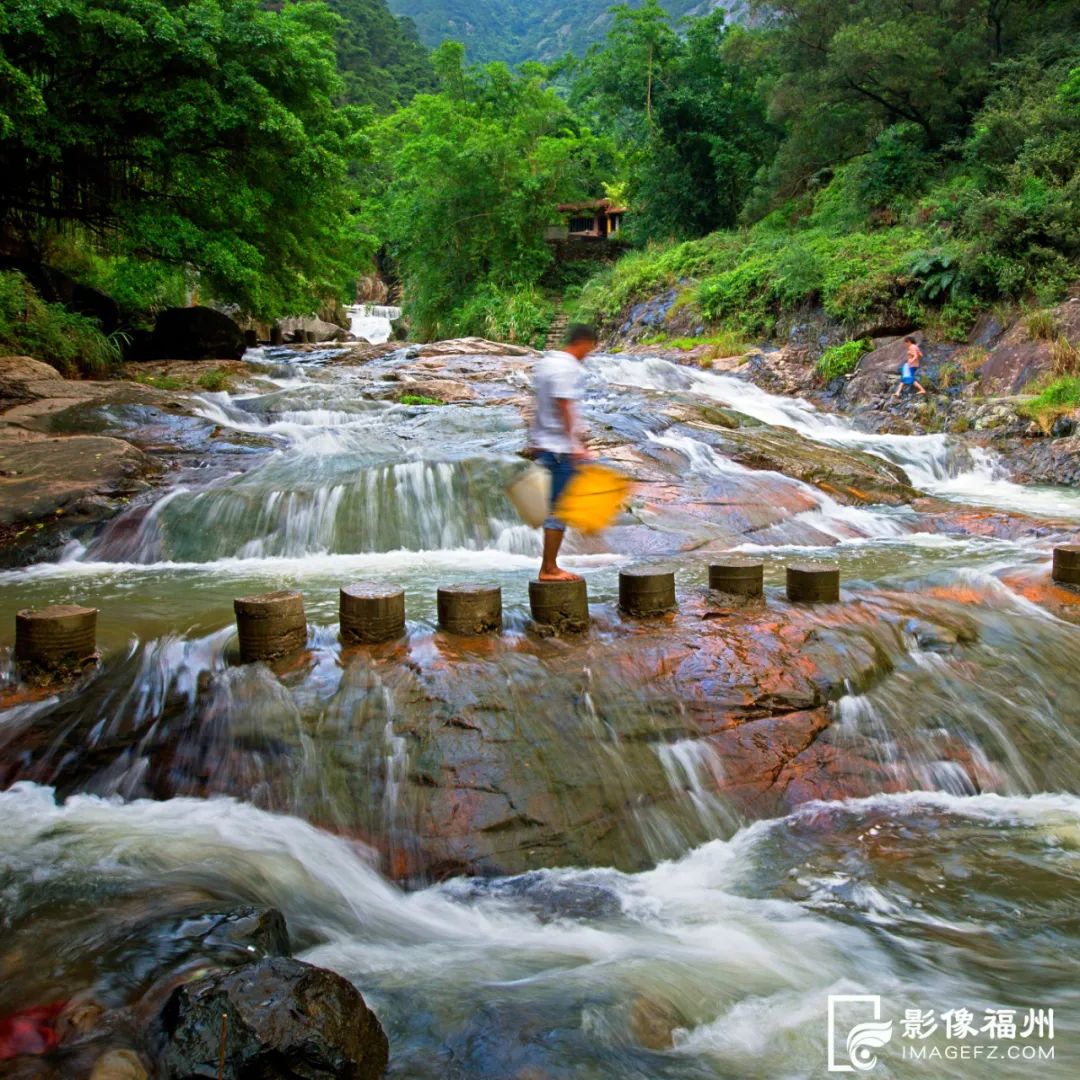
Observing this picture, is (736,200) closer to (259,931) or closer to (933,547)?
(933,547)

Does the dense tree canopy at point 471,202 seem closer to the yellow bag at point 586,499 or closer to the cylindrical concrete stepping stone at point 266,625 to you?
the yellow bag at point 586,499

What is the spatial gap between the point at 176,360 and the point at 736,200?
22289mm

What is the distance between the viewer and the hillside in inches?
3888

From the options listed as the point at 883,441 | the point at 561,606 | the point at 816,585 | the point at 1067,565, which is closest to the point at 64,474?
the point at 561,606

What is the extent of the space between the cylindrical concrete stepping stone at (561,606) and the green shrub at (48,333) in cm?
1199

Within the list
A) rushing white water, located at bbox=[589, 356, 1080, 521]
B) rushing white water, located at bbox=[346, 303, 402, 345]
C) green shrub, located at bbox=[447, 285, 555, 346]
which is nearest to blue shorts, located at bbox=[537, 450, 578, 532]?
rushing white water, located at bbox=[589, 356, 1080, 521]

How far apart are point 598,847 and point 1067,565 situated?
4114 mm

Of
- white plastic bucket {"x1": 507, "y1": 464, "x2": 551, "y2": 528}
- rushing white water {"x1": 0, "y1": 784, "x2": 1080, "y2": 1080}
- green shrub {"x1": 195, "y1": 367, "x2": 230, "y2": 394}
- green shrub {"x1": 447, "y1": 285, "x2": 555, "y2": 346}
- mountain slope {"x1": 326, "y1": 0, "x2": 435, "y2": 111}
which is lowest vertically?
rushing white water {"x1": 0, "y1": 784, "x2": 1080, "y2": 1080}

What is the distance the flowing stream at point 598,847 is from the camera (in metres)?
2.95

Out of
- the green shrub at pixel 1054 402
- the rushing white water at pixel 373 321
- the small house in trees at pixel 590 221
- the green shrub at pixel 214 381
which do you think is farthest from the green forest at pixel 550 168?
the rushing white water at pixel 373 321

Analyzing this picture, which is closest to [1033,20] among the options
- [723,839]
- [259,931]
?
[723,839]

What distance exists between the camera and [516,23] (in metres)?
115

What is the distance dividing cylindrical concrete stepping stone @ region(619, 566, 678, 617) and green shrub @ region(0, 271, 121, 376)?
12.2m

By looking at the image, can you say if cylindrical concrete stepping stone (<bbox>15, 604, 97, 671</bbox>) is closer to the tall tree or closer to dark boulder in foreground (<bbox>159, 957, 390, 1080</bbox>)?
dark boulder in foreground (<bbox>159, 957, 390, 1080</bbox>)
